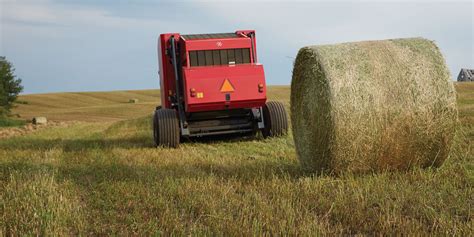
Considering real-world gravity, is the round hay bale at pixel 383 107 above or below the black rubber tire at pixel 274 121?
above

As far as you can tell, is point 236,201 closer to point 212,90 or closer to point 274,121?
point 212,90

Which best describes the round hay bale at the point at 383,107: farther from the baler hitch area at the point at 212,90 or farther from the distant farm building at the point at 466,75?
the distant farm building at the point at 466,75

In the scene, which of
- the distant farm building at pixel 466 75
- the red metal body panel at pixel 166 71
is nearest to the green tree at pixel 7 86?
the red metal body panel at pixel 166 71

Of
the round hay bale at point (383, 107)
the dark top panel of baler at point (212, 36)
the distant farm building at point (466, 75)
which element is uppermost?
the dark top panel of baler at point (212, 36)

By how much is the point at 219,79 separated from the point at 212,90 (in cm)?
32

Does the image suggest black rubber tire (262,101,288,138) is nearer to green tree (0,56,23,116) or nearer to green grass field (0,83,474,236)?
green grass field (0,83,474,236)

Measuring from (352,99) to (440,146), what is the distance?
1.34 meters

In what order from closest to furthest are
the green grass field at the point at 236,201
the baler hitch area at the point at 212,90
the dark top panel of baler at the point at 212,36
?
the green grass field at the point at 236,201 → the baler hitch area at the point at 212,90 → the dark top panel of baler at the point at 212,36

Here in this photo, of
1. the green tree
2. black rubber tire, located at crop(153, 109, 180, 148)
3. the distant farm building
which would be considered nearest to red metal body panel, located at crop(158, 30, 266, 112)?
black rubber tire, located at crop(153, 109, 180, 148)

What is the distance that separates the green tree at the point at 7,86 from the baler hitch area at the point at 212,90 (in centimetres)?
3825

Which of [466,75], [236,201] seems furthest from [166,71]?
[466,75]

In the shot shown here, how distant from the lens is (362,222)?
4094 mm

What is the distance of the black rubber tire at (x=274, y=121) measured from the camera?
12336 mm

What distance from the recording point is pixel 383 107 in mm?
5789
